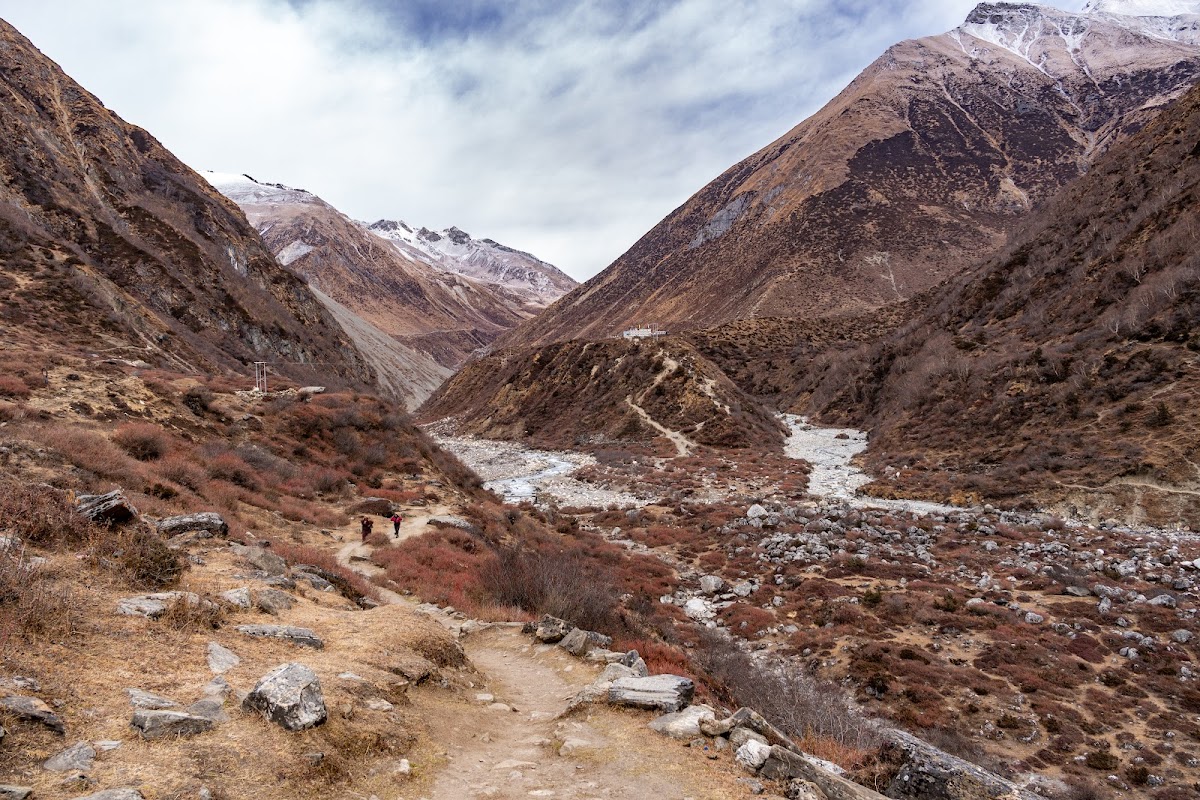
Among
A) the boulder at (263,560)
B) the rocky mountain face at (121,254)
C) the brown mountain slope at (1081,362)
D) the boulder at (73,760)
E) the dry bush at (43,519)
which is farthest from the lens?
the rocky mountain face at (121,254)

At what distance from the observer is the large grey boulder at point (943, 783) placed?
4.88 m

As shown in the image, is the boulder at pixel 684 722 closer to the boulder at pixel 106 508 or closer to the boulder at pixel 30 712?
the boulder at pixel 30 712

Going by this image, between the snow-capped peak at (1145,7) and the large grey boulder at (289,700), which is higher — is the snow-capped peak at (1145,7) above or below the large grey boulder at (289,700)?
above

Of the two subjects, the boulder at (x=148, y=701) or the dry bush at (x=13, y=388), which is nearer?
the boulder at (x=148, y=701)

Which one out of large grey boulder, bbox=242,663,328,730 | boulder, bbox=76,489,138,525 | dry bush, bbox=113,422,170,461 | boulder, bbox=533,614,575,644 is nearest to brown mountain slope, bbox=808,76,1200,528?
boulder, bbox=533,614,575,644

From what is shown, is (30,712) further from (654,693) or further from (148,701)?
(654,693)

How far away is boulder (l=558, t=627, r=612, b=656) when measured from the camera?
835 cm

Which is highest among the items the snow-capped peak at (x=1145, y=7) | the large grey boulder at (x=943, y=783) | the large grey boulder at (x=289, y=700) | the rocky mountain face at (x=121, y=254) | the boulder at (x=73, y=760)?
the snow-capped peak at (x=1145, y=7)

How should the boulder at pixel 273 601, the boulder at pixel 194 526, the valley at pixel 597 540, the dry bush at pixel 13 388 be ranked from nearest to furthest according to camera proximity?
the valley at pixel 597 540 < the boulder at pixel 273 601 < the boulder at pixel 194 526 < the dry bush at pixel 13 388

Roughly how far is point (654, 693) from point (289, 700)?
11.3 feet

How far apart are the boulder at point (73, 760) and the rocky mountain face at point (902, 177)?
3642 inches

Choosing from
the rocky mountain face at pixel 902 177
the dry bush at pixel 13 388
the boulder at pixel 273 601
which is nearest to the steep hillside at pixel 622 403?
the dry bush at pixel 13 388

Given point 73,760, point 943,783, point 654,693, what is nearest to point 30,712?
point 73,760

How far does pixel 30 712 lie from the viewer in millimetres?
3721
